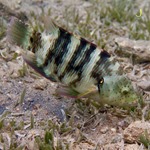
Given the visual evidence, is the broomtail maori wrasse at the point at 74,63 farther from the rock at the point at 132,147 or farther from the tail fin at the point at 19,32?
the rock at the point at 132,147

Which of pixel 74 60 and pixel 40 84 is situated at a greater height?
pixel 74 60

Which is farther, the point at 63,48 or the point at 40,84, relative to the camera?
the point at 40,84

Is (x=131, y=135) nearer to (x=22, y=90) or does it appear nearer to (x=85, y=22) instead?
(x=22, y=90)

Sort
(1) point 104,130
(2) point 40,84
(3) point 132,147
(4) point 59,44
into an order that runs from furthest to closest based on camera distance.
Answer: (2) point 40,84
(1) point 104,130
(4) point 59,44
(3) point 132,147

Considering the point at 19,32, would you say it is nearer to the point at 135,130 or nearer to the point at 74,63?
the point at 74,63

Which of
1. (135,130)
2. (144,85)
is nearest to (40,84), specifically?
(144,85)

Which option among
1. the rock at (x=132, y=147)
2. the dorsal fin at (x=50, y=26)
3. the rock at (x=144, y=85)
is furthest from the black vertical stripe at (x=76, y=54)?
the rock at (x=144, y=85)

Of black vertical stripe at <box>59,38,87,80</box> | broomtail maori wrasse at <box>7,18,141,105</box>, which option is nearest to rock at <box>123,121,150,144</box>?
broomtail maori wrasse at <box>7,18,141,105</box>
